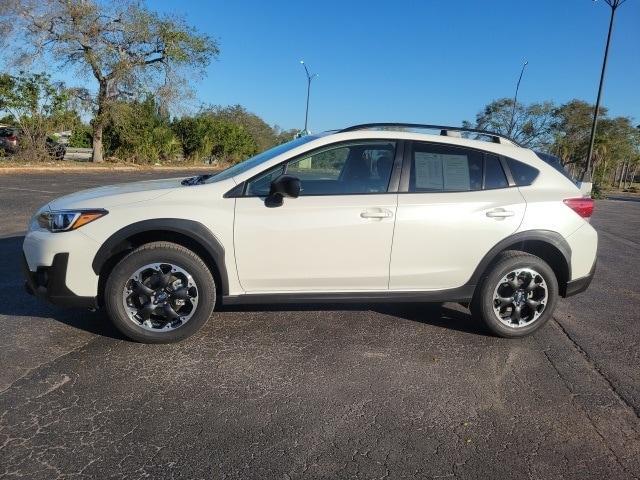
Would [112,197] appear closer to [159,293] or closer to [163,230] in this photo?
[163,230]

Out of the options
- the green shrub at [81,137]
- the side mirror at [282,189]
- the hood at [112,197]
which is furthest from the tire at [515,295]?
the green shrub at [81,137]

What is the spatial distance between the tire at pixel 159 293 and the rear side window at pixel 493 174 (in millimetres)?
2382

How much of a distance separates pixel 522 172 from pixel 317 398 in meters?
2.59

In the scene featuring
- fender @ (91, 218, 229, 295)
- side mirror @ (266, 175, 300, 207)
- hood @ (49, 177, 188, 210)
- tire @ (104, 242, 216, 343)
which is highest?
side mirror @ (266, 175, 300, 207)

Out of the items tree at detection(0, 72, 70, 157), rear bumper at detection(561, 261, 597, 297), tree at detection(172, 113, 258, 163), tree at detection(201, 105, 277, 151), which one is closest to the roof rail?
rear bumper at detection(561, 261, 597, 297)

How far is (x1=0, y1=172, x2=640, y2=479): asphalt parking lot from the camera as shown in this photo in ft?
8.57

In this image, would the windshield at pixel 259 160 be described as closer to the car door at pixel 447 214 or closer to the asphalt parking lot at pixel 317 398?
the car door at pixel 447 214

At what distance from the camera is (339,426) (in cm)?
295

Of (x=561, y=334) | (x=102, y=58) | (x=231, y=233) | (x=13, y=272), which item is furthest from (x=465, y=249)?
(x=102, y=58)

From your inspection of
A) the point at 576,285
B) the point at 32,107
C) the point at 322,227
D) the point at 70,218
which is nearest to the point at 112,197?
the point at 70,218

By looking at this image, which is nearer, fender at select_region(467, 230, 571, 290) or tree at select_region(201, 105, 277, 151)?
fender at select_region(467, 230, 571, 290)

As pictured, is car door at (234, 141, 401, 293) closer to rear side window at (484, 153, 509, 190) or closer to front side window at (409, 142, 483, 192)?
front side window at (409, 142, 483, 192)

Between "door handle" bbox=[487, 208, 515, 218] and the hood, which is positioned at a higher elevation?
"door handle" bbox=[487, 208, 515, 218]

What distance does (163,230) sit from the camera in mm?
3820
